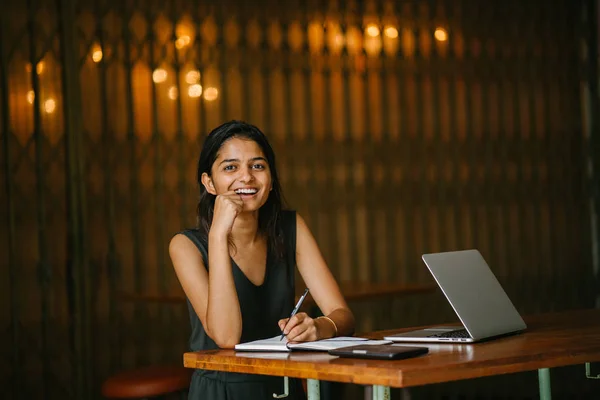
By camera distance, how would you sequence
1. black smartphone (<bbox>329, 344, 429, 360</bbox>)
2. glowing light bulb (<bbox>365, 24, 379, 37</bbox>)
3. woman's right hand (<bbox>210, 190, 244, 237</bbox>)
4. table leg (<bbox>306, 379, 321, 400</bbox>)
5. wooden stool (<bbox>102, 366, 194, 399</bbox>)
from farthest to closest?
glowing light bulb (<bbox>365, 24, 379, 37</bbox>)
wooden stool (<bbox>102, 366, 194, 399</bbox>)
woman's right hand (<bbox>210, 190, 244, 237</bbox>)
table leg (<bbox>306, 379, 321, 400</bbox>)
black smartphone (<bbox>329, 344, 429, 360</bbox>)

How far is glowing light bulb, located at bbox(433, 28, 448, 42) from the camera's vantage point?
5.11m

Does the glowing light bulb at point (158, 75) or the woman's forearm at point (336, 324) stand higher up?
the glowing light bulb at point (158, 75)

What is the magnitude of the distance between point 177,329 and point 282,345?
8.03ft

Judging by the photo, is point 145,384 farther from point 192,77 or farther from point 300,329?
point 192,77

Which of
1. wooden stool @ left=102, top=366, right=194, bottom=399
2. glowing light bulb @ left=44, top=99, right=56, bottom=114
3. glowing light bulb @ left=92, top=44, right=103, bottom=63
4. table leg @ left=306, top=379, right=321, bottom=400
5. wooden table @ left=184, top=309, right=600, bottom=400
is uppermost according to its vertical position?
glowing light bulb @ left=92, top=44, right=103, bottom=63

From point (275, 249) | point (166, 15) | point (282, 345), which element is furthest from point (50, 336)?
point (282, 345)

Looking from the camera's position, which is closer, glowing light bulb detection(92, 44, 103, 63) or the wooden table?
the wooden table

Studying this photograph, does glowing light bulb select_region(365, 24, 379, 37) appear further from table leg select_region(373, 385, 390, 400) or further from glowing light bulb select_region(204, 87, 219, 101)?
table leg select_region(373, 385, 390, 400)

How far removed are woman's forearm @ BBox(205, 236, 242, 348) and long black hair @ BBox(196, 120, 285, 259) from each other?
0.18 meters

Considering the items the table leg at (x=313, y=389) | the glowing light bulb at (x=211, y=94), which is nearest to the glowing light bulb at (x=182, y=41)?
the glowing light bulb at (x=211, y=94)

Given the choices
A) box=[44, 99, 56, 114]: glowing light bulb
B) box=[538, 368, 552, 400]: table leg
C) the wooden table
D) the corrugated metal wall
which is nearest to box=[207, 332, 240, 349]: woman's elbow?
the wooden table

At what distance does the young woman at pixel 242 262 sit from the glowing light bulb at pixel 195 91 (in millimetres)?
1814

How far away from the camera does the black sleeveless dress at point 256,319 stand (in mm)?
2492

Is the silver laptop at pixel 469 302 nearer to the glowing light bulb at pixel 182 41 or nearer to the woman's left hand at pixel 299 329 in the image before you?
the woman's left hand at pixel 299 329
